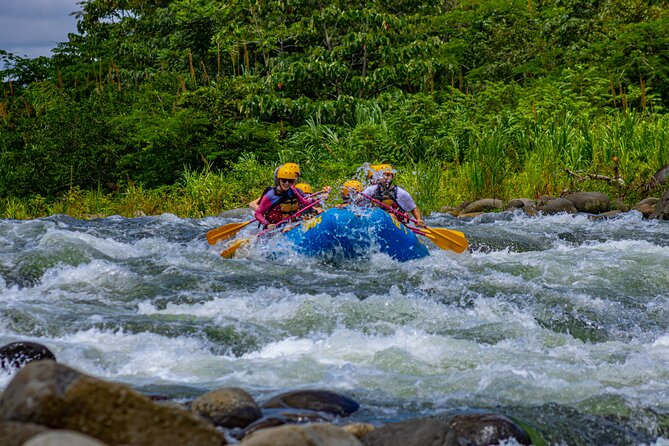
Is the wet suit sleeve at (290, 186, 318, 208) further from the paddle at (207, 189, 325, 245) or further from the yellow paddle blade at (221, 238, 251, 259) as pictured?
the yellow paddle blade at (221, 238, 251, 259)

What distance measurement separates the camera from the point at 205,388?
4191 millimetres

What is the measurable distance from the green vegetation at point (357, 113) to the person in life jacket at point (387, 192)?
11.7ft

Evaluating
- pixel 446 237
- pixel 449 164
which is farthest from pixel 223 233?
pixel 449 164

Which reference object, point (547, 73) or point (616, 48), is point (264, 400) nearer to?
point (616, 48)

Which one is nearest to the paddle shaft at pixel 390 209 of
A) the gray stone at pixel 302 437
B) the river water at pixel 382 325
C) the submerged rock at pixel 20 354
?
the river water at pixel 382 325

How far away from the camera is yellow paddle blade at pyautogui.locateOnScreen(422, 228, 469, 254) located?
27.5 feet

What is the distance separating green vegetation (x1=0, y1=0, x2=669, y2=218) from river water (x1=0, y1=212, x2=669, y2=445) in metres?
4.23

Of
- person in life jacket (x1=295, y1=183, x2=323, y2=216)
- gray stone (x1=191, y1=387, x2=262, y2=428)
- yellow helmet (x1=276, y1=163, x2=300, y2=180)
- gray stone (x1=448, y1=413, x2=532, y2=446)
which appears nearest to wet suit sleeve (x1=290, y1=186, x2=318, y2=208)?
person in life jacket (x1=295, y1=183, x2=323, y2=216)

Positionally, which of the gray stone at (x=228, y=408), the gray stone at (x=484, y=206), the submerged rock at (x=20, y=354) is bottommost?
the gray stone at (x=484, y=206)

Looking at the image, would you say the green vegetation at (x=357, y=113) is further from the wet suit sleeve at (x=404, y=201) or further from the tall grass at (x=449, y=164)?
the wet suit sleeve at (x=404, y=201)

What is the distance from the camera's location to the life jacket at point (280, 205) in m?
8.69

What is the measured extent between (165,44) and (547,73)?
9.94 meters

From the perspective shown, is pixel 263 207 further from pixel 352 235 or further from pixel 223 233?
pixel 352 235

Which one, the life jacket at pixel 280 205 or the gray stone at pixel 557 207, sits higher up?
the life jacket at pixel 280 205
